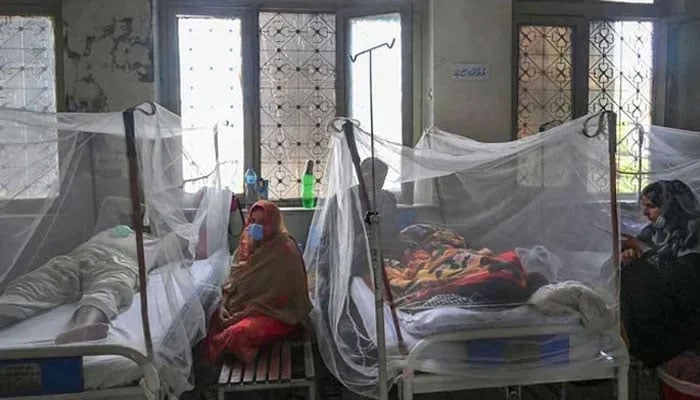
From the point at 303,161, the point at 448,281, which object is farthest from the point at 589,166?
the point at 303,161

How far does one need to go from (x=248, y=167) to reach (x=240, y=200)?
0.71ft

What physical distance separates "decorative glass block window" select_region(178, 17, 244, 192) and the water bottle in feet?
0.36

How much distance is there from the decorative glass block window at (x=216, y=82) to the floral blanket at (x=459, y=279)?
1749mm

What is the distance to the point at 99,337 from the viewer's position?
2.16 meters

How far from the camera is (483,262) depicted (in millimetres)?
2484

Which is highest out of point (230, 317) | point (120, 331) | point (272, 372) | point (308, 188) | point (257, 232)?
point (308, 188)

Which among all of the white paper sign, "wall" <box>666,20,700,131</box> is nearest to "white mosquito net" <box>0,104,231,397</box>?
the white paper sign

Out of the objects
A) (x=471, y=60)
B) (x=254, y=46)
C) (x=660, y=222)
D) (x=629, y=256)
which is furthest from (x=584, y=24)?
(x=254, y=46)

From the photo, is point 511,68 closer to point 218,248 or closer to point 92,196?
point 218,248

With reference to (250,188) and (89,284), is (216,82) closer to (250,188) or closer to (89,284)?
(250,188)

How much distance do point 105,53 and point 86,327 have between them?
6.74 feet

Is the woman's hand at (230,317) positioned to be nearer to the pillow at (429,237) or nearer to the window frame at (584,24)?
the pillow at (429,237)

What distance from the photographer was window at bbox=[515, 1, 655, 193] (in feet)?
13.8

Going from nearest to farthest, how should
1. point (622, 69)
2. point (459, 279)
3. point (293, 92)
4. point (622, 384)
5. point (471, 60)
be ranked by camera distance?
1. point (622, 384)
2. point (459, 279)
3. point (471, 60)
4. point (293, 92)
5. point (622, 69)
